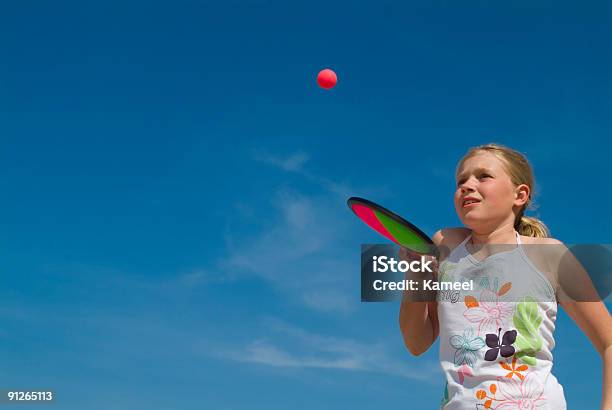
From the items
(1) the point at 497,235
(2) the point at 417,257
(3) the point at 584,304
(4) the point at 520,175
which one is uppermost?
(4) the point at 520,175

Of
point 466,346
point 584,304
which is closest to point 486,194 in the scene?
point 584,304

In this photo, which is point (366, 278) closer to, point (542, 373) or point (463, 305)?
point (463, 305)

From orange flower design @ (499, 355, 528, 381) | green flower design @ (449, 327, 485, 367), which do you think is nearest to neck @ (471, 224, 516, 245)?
green flower design @ (449, 327, 485, 367)

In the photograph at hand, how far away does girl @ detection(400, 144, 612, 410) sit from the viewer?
4680 millimetres

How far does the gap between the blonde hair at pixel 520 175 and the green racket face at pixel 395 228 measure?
70 centimetres

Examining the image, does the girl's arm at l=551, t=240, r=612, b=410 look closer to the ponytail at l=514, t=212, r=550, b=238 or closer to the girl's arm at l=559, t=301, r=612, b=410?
the girl's arm at l=559, t=301, r=612, b=410

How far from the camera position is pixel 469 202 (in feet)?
17.3

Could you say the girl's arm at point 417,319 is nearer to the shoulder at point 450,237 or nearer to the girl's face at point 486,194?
the shoulder at point 450,237

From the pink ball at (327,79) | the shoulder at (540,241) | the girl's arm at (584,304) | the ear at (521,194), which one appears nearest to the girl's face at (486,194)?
the ear at (521,194)

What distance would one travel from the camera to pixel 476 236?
5.36 metres

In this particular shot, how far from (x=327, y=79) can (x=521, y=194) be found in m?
9.07

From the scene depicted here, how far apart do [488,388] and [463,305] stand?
0.60 m

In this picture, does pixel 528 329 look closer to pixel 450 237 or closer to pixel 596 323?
pixel 596 323

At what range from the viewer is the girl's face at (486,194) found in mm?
5223
